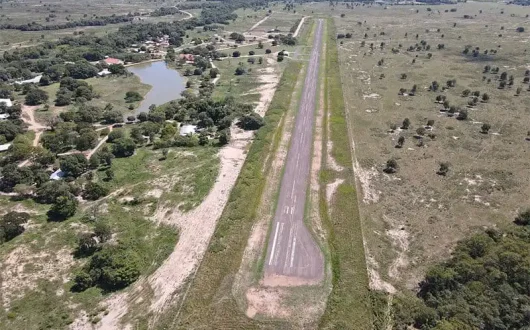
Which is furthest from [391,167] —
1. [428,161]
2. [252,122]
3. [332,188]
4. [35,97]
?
[35,97]

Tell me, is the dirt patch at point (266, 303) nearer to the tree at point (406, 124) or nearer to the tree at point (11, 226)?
the tree at point (11, 226)

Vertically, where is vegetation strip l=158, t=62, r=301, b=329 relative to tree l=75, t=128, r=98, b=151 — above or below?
below

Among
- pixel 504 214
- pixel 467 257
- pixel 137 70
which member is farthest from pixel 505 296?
pixel 137 70

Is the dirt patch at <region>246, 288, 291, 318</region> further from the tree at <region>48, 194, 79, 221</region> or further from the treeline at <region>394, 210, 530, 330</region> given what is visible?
the tree at <region>48, 194, 79, 221</region>

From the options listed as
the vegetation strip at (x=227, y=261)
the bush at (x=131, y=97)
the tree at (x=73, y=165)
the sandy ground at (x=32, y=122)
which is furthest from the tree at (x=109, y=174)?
the bush at (x=131, y=97)

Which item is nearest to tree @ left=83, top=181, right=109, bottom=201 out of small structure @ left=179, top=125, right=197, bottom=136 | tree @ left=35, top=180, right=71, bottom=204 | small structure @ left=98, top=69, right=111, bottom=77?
tree @ left=35, top=180, right=71, bottom=204

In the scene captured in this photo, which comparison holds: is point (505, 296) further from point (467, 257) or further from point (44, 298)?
point (44, 298)

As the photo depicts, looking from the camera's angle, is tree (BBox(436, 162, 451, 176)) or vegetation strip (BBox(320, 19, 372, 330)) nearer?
vegetation strip (BBox(320, 19, 372, 330))
